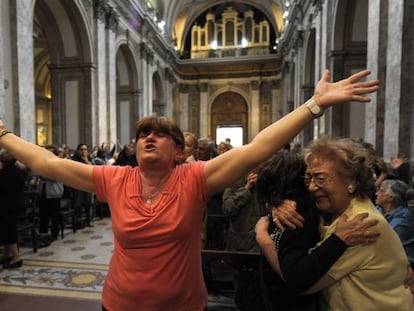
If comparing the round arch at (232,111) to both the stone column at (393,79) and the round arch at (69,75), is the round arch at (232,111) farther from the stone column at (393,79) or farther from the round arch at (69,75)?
the stone column at (393,79)

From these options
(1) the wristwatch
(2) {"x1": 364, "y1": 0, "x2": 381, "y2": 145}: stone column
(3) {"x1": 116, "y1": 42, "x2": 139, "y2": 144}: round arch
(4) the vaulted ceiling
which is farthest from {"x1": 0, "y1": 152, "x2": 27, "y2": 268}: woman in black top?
(4) the vaulted ceiling

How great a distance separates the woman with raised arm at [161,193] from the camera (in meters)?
1.19

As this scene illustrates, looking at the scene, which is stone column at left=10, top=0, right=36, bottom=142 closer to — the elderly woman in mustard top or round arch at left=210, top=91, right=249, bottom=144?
the elderly woman in mustard top

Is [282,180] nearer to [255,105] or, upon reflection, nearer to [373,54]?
[373,54]

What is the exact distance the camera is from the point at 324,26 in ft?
30.4

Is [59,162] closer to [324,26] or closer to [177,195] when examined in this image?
[177,195]

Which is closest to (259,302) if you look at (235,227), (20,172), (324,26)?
(235,227)

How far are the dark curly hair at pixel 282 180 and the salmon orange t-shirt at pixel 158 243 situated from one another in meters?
0.28

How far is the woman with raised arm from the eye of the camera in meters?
1.19

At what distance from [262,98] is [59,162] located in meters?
21.3

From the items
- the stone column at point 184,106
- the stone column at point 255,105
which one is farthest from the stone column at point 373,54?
the stone column at point 184,106

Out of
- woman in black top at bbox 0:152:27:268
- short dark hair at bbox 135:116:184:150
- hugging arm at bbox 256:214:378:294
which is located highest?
short dark hair at bbox 135:116:184:150

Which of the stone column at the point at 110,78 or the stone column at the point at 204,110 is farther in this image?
the stone column at the point at 204,110

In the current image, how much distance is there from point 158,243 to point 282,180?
0.57m
